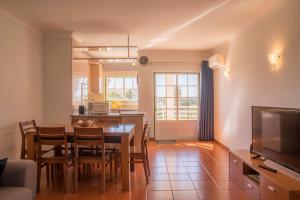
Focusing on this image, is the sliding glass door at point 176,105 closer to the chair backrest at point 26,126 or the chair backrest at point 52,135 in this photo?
the chair backrest at point 26,126

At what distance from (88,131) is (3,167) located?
1.13m

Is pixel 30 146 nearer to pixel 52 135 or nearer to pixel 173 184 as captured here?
pixel 52 135

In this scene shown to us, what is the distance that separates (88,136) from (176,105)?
4.70 m

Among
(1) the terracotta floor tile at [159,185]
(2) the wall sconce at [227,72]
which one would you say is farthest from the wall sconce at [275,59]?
(1) the terracotta floor tile at [159,185]

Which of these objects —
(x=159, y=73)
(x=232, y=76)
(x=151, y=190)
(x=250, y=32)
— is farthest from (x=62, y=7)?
(x=159, y=73)

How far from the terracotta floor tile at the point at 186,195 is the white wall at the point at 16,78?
8.82ft

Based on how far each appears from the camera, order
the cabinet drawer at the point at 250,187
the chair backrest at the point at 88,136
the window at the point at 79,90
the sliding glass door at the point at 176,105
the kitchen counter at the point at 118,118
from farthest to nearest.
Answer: the sliding glass door at the point at 176,105, the window at the point at 79,90, the kitchen counter at the point at 118,118, the chair backrest at the point at 88,136, the cabinet drawer at the point at 250,187

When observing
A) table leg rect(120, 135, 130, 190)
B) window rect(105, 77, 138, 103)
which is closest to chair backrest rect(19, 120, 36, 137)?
table leg rect(120, 135, 130, 190)

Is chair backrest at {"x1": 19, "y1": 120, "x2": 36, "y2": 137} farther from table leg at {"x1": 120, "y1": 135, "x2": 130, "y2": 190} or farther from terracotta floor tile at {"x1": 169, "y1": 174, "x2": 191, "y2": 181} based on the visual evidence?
terracotta floor tile at {"x1": 169, "y1": 174, "x2": 191, "y2": 181}

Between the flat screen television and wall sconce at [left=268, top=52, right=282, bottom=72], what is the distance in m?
0.66

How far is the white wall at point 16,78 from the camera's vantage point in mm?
4168

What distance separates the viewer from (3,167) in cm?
270

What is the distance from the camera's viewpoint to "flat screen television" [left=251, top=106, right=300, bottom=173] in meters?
2.92

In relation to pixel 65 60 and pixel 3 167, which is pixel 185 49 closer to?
pixel 65 60
